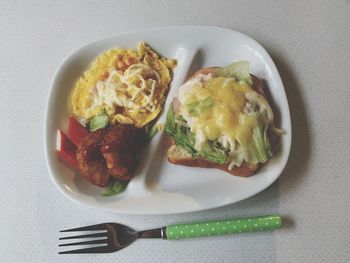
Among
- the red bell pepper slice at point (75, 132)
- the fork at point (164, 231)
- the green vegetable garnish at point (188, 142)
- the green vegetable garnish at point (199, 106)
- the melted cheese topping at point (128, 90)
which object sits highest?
the melted cheese topping at point (128, 90)

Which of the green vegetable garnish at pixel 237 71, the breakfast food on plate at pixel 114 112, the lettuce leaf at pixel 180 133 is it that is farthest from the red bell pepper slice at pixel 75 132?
the green vegetable garnish at pixel 237 71

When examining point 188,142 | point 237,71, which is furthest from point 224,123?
point 237,71

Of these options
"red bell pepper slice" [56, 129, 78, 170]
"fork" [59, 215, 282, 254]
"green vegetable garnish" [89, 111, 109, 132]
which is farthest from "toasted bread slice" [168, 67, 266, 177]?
"red bell pepper slice" [56, 129, 78, 170]

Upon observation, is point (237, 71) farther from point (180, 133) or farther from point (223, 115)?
point (180, 133)

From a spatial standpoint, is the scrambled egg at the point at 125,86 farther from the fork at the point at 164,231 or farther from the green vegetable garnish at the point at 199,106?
the fork at the point at 164,231

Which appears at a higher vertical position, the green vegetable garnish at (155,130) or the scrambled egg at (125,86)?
the scrambled egg at (125,86)

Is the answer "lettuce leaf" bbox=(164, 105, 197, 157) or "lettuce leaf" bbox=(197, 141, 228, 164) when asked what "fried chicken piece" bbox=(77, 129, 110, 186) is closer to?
"lettuce leaf" bbox=(164, 105, 197, 157)

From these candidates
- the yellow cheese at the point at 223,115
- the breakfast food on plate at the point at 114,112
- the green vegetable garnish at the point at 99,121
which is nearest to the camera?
the yellow cheese at the point at 223,115

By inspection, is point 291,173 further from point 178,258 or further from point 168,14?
point 168,14
